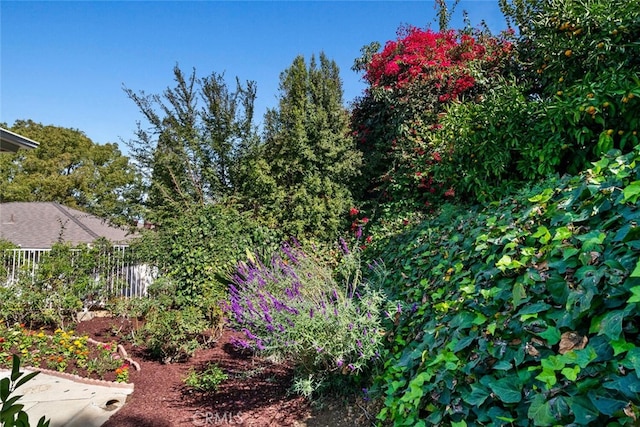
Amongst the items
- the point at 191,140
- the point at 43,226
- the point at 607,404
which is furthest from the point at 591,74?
the point at 43,226

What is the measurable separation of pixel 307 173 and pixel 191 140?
2.58 meters

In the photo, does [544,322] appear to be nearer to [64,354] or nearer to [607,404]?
[607,404]

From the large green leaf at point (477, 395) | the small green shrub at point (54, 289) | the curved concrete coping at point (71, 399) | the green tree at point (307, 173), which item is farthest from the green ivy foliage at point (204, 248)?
the large green leaf at point (477, 395)

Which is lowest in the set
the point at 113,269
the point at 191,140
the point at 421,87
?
the point at 113,269

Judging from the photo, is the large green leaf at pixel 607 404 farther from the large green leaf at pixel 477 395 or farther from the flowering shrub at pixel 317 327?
the flowering shrub at pixel 317 327

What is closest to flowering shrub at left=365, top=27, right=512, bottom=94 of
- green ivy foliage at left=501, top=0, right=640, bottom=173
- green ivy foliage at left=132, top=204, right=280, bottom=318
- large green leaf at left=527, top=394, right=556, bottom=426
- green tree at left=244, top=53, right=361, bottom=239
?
green tree at left=244, top=53, right=361, bottom=239

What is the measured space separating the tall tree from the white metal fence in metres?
1.16

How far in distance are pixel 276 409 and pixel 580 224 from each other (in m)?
2.68

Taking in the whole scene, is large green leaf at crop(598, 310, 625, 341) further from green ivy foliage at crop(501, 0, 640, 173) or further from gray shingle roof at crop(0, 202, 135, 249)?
gray shingle roof at crop(0, 202, 135, 249)

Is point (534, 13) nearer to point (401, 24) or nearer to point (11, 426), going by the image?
point (401, 24)

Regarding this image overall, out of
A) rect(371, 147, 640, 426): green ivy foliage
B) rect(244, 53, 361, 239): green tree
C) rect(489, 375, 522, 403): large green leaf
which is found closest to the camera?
rect(371, 147, 640, 426): green ivy foliage

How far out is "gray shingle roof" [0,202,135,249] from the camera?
33.8ft

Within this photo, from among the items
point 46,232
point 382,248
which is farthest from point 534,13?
point 46,232

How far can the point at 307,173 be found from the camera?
23.0 ft
